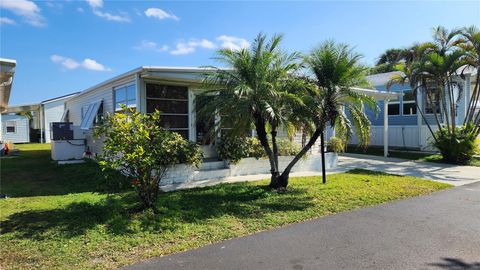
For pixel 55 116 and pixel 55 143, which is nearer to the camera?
pixel 55 143

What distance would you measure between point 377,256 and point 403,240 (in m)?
0.80

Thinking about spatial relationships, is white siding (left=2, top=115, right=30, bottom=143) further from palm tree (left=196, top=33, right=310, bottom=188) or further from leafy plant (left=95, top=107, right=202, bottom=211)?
leafy plant (left=95, top=107, right=202, bottom=211)

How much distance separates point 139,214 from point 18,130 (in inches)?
1191

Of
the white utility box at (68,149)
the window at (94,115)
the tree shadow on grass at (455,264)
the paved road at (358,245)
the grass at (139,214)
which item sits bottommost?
the tree shadow on grass at (455,264)

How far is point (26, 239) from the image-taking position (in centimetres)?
455

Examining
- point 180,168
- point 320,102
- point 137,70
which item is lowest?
point 180,168

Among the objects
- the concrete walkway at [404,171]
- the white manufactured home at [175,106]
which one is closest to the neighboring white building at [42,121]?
the white manufactured home at [175,106]

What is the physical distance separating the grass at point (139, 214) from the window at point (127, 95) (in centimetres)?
250

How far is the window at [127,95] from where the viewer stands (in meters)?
10.4

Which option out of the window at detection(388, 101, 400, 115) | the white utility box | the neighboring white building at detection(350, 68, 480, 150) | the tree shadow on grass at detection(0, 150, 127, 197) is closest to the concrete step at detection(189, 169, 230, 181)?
the tree shadow on grass at detection(0, 150, 127, 197)

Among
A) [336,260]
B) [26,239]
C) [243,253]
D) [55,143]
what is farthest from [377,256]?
[55,143]

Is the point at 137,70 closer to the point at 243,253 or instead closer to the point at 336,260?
the point at 243,253

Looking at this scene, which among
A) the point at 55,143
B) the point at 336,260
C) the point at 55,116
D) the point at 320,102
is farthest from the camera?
the point at 55,116

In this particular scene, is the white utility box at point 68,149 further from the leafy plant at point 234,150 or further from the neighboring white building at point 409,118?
the neighboring white building at point 409,118
